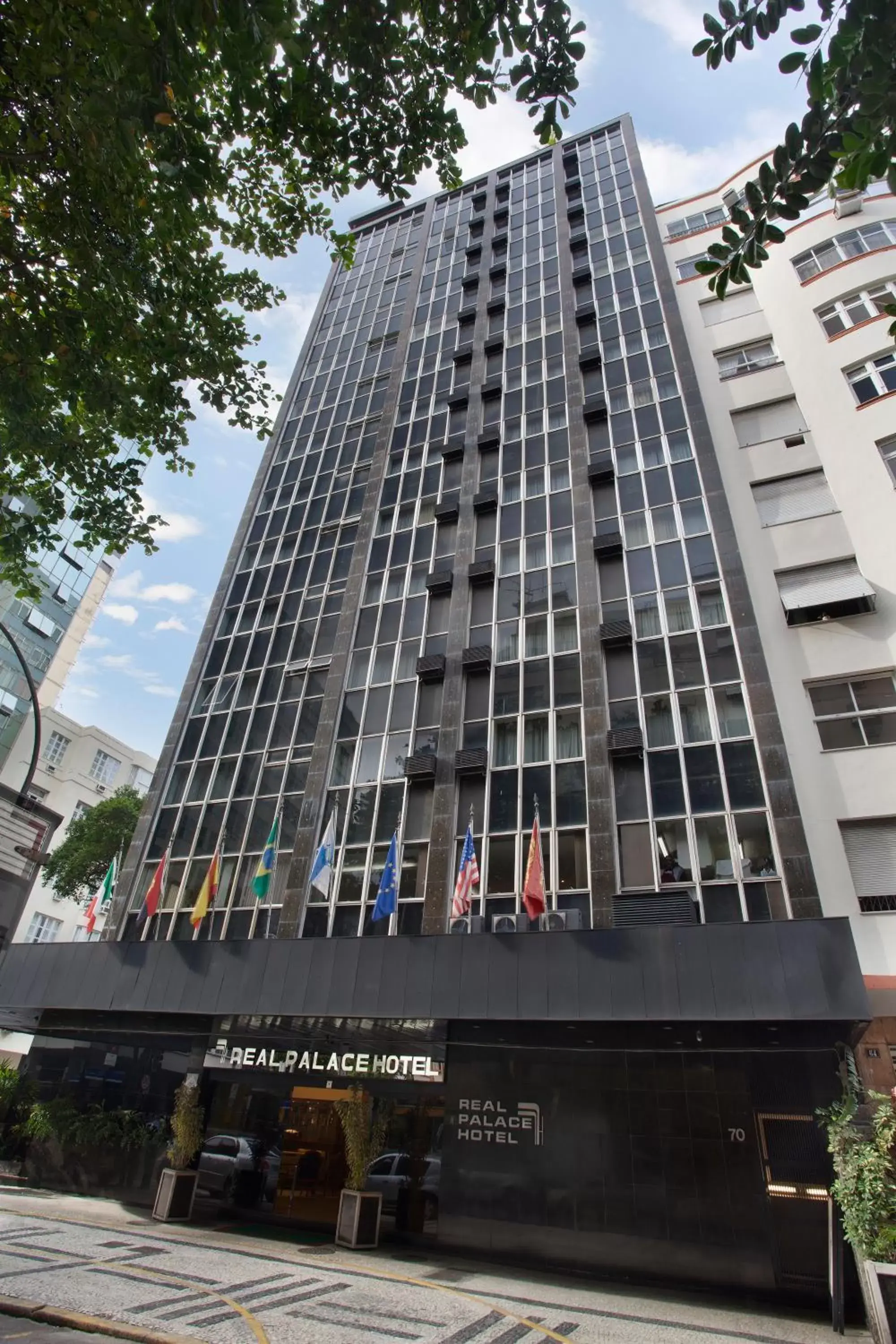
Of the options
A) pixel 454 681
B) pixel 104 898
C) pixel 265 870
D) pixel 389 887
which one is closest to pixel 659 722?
pixel 454 681

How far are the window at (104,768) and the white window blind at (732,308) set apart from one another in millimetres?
50847

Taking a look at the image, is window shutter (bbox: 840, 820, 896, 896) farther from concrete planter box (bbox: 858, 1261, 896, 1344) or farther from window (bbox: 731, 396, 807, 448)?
window (bbox: 731, 396, 807, 448)

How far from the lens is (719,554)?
2236 centimetres

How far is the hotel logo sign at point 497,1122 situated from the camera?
653 inches

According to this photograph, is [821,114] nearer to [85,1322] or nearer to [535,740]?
[85,1322]

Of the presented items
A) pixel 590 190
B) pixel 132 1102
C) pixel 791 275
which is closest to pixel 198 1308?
pixel 132 1102

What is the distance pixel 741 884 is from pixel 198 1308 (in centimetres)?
1359

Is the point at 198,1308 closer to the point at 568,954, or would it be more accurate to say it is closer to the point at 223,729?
the point at 568,954

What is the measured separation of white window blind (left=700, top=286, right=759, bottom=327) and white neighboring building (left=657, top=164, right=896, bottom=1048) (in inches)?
2.7

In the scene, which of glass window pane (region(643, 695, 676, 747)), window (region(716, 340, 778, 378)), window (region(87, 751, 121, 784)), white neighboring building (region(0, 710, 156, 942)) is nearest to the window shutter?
glass window pane (region(643, 695, 676, 747))

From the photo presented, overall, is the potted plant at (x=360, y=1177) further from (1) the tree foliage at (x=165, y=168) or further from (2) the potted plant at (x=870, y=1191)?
(1) the tree foliage at (x=165, y=168)

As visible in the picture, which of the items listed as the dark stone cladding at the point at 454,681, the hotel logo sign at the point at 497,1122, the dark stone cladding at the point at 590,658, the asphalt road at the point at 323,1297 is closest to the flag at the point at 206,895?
the dark stone cladding at the point at 454,681

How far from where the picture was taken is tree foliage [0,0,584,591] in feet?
27.6

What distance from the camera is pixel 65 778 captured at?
171ft
